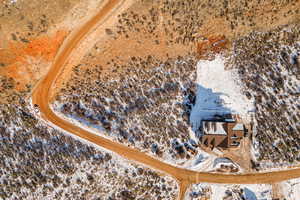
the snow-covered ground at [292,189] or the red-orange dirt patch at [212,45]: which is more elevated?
the red-orange dirt patch at [212,45]

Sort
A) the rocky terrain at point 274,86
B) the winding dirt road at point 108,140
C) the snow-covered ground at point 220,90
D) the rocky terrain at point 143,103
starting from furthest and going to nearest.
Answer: the snow-covered ground at point 220,90 → the rocky terrain at point 274,86 → the rocky terrain at point 143,103 → the winding dirt road at point 108,140

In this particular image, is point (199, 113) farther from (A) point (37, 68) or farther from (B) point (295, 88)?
(A) point (37, 68)

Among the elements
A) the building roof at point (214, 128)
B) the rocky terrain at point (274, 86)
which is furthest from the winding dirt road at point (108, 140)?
the building roof at point (214, 128)

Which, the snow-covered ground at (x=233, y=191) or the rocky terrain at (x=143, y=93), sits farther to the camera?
the snow-covered ground at (x=233, y=191)

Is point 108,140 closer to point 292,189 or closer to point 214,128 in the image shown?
point 214,128

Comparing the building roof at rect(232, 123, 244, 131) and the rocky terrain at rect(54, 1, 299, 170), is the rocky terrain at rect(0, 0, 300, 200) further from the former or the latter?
the building roof at rect(232, 123, 244, 131)

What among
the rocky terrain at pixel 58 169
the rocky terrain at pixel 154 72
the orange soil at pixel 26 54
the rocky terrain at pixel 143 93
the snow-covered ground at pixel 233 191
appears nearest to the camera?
the orange soil at pixel 26 54

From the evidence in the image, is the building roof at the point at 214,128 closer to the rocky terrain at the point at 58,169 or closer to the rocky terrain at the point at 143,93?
the rocky terrain at the point at 143,93

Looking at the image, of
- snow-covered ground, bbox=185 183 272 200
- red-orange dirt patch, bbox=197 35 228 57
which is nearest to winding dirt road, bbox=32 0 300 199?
snow-covered ground, bbox=185 183 272 200
